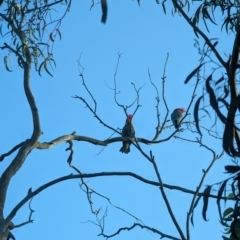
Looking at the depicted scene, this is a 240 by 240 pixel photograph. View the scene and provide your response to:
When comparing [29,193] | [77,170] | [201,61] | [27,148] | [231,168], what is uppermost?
[77,170]

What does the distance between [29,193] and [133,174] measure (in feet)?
2.10

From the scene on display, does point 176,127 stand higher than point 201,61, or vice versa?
point 176,127

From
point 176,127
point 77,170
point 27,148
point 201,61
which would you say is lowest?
point 201,61

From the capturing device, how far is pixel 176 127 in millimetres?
5730

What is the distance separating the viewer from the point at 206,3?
435 centimetres

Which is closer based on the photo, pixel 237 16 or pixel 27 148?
pixel 237 16

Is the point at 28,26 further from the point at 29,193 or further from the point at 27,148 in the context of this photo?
the point at 29,193

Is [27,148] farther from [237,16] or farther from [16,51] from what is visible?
[237,16]

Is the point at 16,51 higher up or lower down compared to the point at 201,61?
higher up

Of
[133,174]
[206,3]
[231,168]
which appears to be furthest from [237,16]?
[231,168]

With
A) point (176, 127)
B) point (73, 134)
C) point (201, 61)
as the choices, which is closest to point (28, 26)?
point (73, 134)

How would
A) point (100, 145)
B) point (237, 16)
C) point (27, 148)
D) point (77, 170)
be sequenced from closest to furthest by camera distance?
point (237, 16) < point (27, 148) < point (77, 170) < point (100, 145)

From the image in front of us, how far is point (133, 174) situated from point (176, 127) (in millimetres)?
1615

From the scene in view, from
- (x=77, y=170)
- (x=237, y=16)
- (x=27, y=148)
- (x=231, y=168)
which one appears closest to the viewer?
(x=231, y=168)
